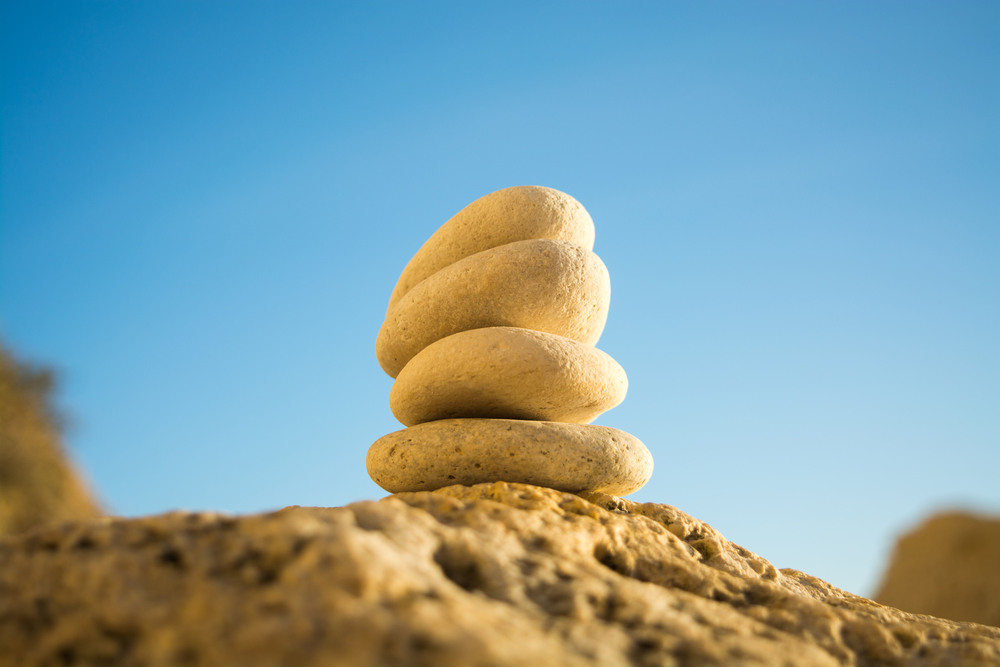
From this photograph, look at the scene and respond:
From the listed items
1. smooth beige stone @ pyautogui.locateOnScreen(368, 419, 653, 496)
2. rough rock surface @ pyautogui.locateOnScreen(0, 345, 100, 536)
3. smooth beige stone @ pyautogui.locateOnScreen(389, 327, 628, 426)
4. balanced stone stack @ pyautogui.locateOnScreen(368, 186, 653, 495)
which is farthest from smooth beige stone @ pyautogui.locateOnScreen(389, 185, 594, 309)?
rough rock surface @ pyautogui.locateOnScreen(0, 345, 100, 536)

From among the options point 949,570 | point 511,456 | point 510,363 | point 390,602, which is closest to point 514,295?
point 510,363

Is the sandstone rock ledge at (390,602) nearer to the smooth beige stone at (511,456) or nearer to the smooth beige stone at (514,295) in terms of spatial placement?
the smooth beige stone at (511,456)

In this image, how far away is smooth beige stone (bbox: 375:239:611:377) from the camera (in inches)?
195

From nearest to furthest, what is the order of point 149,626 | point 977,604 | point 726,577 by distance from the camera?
1. point 149,626
2. point 726,577
3. point 977,604

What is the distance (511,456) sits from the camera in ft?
14.5

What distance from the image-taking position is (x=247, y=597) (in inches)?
77.9

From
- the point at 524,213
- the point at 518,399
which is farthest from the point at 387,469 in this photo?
the point at 524,213

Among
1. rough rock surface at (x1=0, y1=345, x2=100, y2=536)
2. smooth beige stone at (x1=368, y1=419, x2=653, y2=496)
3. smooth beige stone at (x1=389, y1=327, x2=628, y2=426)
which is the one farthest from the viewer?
rough rock surface at (x1=0, y1=345, x2=100, y2=536)

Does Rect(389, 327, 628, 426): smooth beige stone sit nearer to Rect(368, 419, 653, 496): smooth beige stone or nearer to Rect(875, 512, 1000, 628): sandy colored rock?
Rect(368, 419, 653, 496): smooth beige stone

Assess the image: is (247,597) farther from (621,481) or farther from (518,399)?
(621,481)

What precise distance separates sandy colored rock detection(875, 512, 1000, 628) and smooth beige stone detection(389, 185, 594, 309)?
8.93 m

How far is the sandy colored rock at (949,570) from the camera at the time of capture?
10.3m

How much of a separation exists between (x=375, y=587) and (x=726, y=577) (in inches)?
83.2

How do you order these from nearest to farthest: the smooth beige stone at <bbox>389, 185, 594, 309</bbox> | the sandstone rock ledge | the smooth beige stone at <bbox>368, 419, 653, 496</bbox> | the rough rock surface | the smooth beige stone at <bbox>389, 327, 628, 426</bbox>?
1. the sandstone rock ledge
2. the smooth beige stone at <bbox>368, 419, 653, 496</bbox>
3. the smooth beige stone at <bbox>389, 327, 628, 426</bbox>
4. the smooth beige stone at <bbox>389, 185, 594, 309</bbox>
5. the rough rock surface
